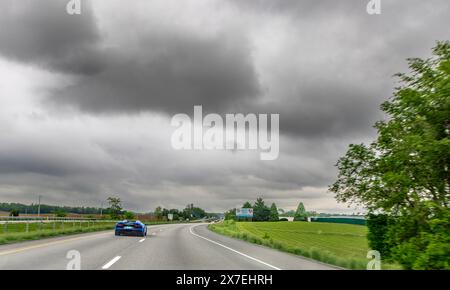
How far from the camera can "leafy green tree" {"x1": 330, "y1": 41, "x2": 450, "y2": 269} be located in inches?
473

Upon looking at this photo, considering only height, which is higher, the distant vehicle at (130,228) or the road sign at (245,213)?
the distant vehicle at (130,228)

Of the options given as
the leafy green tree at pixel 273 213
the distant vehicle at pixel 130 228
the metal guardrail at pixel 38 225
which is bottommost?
the leafy green tree at pixel 273 213

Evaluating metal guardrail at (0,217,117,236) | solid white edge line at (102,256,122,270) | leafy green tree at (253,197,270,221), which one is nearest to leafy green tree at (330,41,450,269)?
solid white edge line at (102,256,122,270)

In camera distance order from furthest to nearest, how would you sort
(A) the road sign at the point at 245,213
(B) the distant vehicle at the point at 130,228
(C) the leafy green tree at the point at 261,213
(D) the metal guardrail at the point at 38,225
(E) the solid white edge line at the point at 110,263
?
(C) the leafy green tree at the point at 261,213, (A) the road sign at the point at 245,213, (D) the metal guardrail at the point at 38,225, (B) the distant vehicle at the point at 130,228, (E) the solid white edge line at the point at 110,263

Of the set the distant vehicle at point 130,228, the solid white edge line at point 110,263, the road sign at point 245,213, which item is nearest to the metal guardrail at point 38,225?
the distant vehicle at point 130,228

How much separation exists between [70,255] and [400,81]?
48.4 ft

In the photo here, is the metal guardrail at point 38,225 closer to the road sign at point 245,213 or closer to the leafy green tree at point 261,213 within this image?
the road sign at point 245,213

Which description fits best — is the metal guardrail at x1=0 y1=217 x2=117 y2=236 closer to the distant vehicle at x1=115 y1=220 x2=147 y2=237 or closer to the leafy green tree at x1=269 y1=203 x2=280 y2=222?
the distant vehicle at x1=115 y1=220 x2=147 y2=237

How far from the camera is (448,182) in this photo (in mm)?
14086

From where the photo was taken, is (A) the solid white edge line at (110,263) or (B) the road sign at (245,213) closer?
(A) the solid white edge line at (110,263)

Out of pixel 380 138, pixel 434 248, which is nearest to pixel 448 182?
pixel 434 248

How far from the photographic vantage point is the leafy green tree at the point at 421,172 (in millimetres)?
12023
